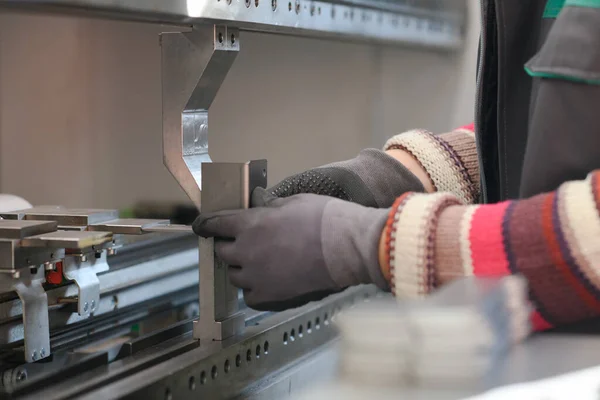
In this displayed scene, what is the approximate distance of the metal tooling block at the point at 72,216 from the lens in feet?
3.52

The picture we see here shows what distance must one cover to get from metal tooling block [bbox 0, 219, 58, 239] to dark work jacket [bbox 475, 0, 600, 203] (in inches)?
23.0

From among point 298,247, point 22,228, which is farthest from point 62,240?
point 298,247

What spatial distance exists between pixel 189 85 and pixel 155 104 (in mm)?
1290

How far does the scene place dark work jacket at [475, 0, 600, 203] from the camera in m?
0.84

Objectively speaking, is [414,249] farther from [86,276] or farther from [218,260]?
[86,276]

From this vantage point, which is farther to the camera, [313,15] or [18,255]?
[313,15]

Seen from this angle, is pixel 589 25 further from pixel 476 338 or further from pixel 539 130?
pixel 476 338

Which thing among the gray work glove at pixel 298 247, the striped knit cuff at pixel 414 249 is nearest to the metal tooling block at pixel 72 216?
the gray work glove at pixel 298 247

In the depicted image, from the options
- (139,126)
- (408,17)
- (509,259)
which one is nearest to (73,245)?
(509,259)

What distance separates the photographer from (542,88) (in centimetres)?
87

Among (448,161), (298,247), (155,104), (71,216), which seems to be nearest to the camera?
(298,247)

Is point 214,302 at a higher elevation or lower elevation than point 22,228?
lower

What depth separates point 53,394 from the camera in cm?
93

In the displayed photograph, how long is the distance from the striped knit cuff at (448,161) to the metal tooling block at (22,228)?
575mm
